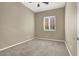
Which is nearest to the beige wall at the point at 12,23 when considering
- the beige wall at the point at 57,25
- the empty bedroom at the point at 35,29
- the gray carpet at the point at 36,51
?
the empty bedroom at the point at 35,29

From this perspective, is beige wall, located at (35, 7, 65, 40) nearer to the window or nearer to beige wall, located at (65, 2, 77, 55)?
the window

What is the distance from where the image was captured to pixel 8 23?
3.43 metres

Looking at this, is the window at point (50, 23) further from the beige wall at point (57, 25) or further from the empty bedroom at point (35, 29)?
the beige wall at point (57, 25)

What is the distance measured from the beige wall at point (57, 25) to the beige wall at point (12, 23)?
1.18m

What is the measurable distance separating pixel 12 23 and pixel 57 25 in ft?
→ 9.44

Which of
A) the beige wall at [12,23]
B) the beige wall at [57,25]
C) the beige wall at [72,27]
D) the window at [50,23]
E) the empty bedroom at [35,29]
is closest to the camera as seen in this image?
the beige wall at [72,27]

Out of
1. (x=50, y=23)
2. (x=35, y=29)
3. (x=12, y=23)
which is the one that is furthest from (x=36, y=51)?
(x=35, y=29)

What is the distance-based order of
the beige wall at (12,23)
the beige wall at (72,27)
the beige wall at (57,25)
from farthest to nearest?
the beige wall at (57,25), the beige wall at (12,23), the beige wall at (72,27)

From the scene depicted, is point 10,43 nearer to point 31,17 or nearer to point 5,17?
point 5,17

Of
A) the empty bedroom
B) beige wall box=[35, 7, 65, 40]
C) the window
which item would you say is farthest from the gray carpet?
the window

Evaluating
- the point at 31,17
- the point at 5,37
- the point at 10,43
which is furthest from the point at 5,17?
the point at 31,17

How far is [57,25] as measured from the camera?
17.0 ft

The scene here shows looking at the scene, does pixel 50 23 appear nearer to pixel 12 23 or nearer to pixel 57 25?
pixel 57 25

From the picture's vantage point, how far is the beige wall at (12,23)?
3.17 meters
